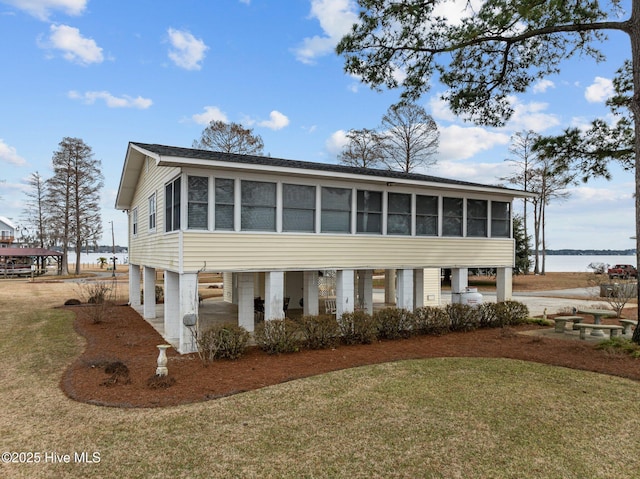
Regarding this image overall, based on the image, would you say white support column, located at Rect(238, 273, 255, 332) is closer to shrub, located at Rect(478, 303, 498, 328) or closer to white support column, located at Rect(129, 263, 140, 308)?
shrub, located at Rect(478, 303, 498, 328)

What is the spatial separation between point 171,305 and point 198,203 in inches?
139

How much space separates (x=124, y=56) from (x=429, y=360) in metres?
16.3

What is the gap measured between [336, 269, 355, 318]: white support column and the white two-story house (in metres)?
0.03

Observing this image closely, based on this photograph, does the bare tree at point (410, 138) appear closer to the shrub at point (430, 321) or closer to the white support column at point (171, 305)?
the shrub at point (430, 321)

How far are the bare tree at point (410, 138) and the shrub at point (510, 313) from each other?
17650 mm

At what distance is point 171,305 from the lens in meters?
11.3

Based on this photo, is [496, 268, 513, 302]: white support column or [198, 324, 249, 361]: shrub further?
[496, 268, 513, 302]: white support column

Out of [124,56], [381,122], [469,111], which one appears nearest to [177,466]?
[469,111]

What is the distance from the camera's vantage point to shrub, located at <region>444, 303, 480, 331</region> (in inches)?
478

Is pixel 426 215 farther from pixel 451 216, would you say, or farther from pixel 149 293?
pixel 149 293

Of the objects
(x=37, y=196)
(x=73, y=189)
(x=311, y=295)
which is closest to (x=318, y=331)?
(x=311, y=295)

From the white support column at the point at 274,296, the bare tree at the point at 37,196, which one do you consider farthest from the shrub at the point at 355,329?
the bare tree at the point at 37,196

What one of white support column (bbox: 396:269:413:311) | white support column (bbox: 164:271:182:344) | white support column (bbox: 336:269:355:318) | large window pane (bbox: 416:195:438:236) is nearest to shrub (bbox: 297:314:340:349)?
white support column (bbox: 336:269:355:318)

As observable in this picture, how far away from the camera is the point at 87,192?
37719mm
